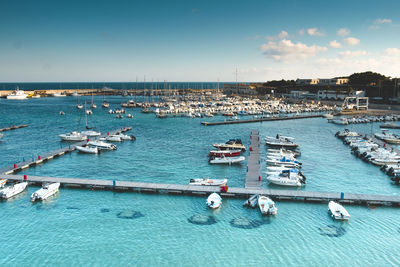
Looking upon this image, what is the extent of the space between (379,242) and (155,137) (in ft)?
146

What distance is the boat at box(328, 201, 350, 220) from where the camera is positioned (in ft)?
80.2

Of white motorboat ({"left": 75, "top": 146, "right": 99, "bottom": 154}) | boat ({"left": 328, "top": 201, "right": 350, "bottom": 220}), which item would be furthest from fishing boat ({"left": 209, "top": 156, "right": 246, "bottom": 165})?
white motorboat ({"left": 75, "top": 146, "right": 99, "bottom": 154})

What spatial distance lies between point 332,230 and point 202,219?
10.0 m

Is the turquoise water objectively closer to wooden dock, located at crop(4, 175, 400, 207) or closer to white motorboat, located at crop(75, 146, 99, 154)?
wooden dock, located at crop(4, 175, 400, 207)

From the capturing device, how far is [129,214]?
2550 centimetres

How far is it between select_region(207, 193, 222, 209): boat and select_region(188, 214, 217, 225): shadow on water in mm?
1132

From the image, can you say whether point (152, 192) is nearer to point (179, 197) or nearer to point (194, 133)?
point (179, 197)

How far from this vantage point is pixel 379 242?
21.8 metres

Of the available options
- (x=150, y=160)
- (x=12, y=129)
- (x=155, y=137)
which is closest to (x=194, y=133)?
(x=155, y=137)

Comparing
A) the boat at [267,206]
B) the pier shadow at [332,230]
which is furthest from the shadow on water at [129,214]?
the pier shadow at [332,230]

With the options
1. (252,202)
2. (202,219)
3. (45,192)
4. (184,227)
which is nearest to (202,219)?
(202,219)

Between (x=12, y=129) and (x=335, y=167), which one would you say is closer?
Answer: (x=335, y=167)

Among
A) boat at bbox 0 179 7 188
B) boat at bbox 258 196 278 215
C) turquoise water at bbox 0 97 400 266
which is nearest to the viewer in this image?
turquoise water at bbox 0 97 400 266

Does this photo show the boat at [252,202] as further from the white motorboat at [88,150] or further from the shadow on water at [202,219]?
the white motorboat at [88,150]
